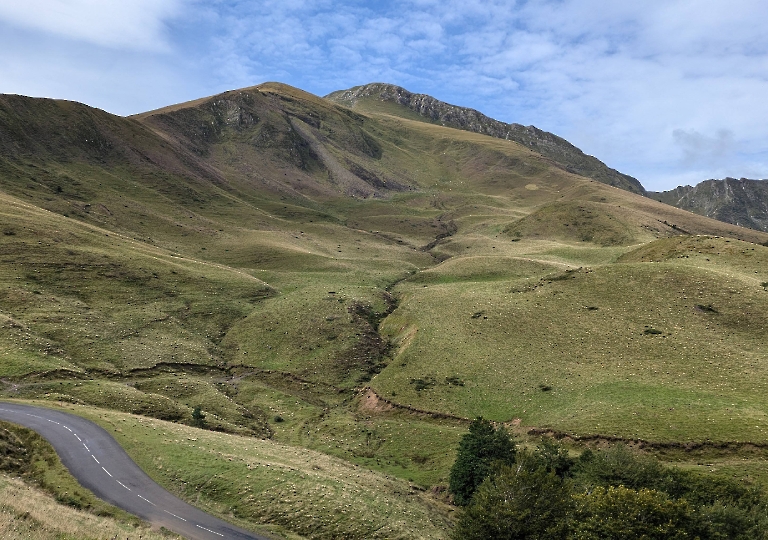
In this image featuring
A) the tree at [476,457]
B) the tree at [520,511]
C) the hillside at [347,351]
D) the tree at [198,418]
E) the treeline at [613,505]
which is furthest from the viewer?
the tree at [198,418]

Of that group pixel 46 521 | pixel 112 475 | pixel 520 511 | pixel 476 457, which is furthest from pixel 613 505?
pixel 112 475

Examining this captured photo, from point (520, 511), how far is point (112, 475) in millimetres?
27031

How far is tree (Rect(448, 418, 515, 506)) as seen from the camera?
4041 centimetres

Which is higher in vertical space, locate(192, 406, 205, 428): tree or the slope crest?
the slope crest

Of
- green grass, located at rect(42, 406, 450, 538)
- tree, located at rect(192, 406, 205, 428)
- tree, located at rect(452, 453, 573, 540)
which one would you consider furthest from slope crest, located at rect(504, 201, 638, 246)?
tree, located at rect(192, 406, 205, 428)

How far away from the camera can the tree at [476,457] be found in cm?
4041

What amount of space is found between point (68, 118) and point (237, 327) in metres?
119

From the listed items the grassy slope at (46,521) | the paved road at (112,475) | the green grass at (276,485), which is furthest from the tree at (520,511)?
the grassy slope at (46,521)

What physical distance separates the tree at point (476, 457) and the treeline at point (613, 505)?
45.4 inches

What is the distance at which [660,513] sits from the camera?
26797 mm

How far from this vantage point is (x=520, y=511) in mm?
29109

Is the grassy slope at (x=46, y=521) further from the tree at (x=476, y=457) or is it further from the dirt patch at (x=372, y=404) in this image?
the dirt patch at (x=372, y=404)

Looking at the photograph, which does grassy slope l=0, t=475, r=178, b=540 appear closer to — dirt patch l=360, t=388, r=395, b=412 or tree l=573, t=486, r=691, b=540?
tree l=573, t=486, r=691, b=540

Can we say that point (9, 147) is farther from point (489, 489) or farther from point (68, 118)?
point (489, 489)
